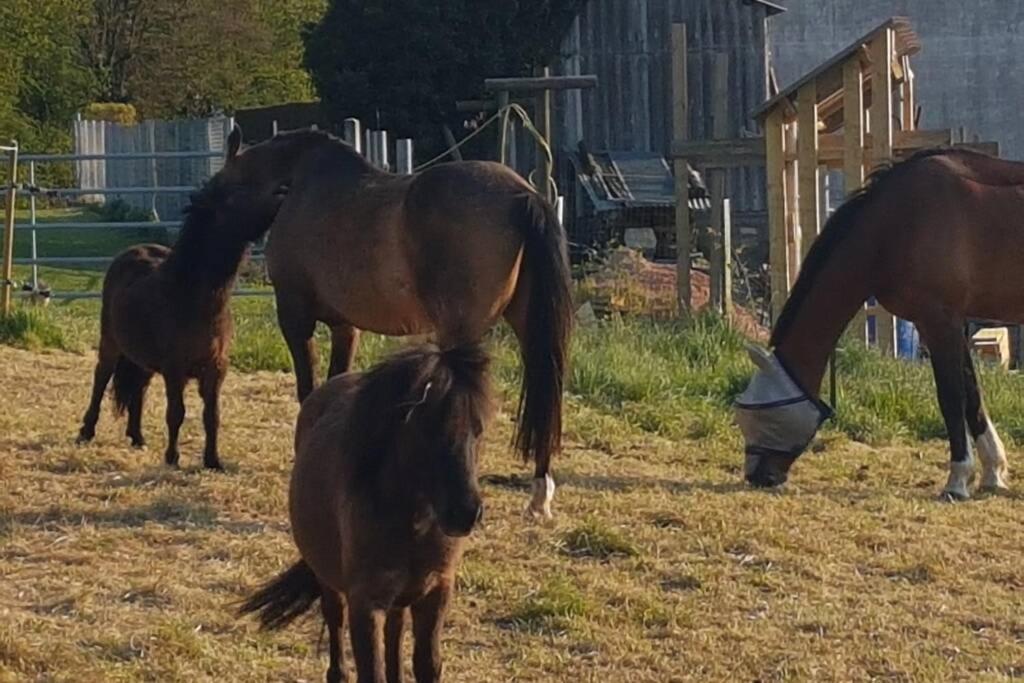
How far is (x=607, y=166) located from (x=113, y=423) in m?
15.8

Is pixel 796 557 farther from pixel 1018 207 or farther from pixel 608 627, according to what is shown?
pixel 1018 207

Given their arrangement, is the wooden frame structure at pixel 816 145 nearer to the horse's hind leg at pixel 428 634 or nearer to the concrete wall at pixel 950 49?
the horse's hind leg at pixel 428 634

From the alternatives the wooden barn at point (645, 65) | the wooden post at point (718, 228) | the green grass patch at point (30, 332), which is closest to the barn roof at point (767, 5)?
the wooden barn at point (645, 65)

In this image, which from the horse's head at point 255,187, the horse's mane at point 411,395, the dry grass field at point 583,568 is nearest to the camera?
the horse's mane at point 411,395

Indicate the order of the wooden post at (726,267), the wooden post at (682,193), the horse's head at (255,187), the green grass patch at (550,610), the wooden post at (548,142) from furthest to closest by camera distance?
1. the wooden post at (682,193)
2. the wooden post at (726,267)
3. the wooden post at (548,142)
4. the horse's head at (255,187)
5. the green grass patch at (550,610)

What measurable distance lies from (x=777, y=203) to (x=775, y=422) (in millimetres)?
4077

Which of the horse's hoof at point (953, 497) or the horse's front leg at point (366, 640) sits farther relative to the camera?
the horse's hoof at point (953, 497)

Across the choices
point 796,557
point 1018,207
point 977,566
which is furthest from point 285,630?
point 1018,207

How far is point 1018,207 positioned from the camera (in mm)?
8086

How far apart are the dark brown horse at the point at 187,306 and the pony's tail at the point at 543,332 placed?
1.68m

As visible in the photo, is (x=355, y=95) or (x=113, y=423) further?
(x=355, y=95)

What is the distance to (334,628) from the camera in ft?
15.2

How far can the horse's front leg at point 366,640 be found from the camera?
13.4 feet

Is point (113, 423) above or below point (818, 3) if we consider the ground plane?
below
